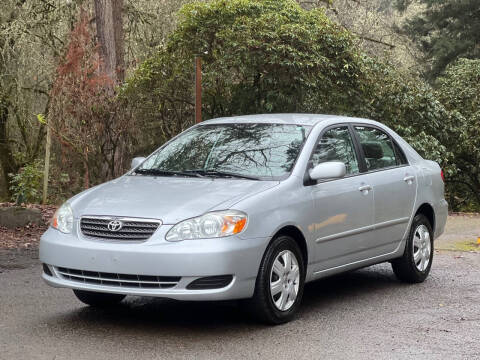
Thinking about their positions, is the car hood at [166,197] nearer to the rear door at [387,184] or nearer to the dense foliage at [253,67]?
the rear door at [387,184]

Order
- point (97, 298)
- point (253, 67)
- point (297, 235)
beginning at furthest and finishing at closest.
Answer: point (253, 67)
point (97, 298)
point (297, 235)

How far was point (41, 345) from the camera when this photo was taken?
6.05 m

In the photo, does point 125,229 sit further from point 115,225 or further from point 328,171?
point 328,171

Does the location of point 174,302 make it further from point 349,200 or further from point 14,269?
point 14,269

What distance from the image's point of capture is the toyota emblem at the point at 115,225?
6.29 meters

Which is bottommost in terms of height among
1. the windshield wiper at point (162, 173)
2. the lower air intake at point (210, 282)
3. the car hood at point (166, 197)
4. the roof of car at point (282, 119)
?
the lower air intake at point (210, 282)

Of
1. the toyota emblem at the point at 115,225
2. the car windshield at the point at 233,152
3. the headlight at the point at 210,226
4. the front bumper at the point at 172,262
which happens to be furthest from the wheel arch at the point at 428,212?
the toyota emblem at the point at 115,225

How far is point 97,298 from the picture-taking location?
727cm

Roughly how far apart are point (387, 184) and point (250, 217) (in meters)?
2.28

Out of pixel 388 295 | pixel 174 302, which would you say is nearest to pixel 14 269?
pixel 174 302

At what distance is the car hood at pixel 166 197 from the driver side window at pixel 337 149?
2.86ft

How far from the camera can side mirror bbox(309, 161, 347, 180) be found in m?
7.03

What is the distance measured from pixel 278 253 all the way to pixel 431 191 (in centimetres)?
291

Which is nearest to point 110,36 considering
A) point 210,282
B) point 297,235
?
point 297,235
